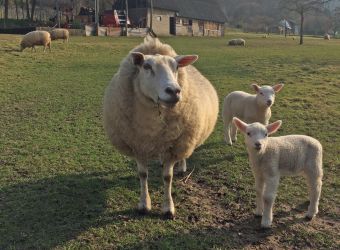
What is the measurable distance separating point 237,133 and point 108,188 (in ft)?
11.1

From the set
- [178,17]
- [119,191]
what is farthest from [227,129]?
[178,17]

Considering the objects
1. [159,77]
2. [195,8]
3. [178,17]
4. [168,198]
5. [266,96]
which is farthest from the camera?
[195,8]

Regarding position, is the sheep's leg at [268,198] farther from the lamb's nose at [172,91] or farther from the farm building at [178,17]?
the farm building at [178,17]

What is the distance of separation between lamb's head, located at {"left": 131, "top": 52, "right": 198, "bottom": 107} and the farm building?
136 ft

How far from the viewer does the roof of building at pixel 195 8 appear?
49.8 m

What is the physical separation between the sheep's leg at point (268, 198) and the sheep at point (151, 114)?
3.25ft

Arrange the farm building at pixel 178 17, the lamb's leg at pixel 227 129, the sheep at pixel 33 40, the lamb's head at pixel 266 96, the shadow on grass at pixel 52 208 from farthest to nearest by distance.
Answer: the farm building at pixel 178 17 < the sheep at pixel 33 40 < the lamb's leg at pixel 227 129 < the lamb's head at pixel 266 96 < the shadow on grass at pixel 52 208

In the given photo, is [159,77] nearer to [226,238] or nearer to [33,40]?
[226,238]

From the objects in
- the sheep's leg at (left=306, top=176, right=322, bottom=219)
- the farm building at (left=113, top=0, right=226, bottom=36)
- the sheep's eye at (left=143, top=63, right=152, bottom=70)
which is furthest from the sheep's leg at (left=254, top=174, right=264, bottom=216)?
the farm building at (left=113, top=0, right=226, bottom=36)

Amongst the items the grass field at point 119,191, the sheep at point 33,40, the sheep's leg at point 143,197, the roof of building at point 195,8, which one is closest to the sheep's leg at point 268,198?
the grass field at point 119,191

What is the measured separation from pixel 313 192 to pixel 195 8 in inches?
2173

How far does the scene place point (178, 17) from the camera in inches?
1982

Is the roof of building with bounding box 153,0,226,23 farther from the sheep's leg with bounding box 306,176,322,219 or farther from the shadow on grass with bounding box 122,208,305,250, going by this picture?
the shadow on grass with bounding box 122,208,305,250

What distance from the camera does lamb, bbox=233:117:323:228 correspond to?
3.99 meters
